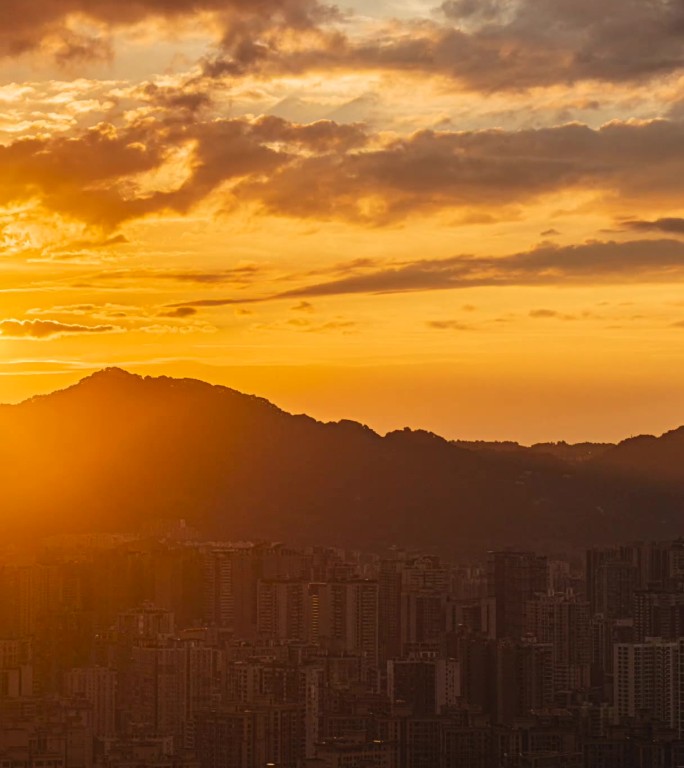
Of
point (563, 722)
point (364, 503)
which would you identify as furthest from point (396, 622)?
point (364, 503)

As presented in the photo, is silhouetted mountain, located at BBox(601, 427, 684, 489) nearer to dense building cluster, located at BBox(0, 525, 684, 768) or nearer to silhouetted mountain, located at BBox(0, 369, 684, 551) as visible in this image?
silhouetted mountain, located at BBox(0, 369, 684, 551)

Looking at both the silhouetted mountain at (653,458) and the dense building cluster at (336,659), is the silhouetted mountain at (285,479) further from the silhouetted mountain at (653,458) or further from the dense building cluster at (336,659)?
the dense building cluster at (336,659)

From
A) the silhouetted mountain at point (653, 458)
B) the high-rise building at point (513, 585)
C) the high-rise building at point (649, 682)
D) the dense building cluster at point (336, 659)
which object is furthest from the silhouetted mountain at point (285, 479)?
the high-rise building at point (649, 682)

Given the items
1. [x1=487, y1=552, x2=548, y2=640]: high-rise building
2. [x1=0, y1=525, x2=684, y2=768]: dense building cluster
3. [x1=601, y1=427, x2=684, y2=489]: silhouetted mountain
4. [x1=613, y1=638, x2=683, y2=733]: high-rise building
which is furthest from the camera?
[x1=601, y1=427, x2=684, y2=489]: silhouetted mountain

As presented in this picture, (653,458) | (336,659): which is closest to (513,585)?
(336,659)

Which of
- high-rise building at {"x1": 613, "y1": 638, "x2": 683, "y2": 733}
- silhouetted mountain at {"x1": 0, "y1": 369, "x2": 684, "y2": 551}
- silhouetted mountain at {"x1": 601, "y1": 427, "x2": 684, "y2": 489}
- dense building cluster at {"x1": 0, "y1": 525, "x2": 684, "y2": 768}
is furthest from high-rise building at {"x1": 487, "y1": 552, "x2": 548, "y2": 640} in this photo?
silhouetted mountain at {"x1": 601, "y1": 427, "x2": 684, "y2": 489}

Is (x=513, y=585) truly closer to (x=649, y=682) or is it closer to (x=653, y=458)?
(x=649, y=682)
